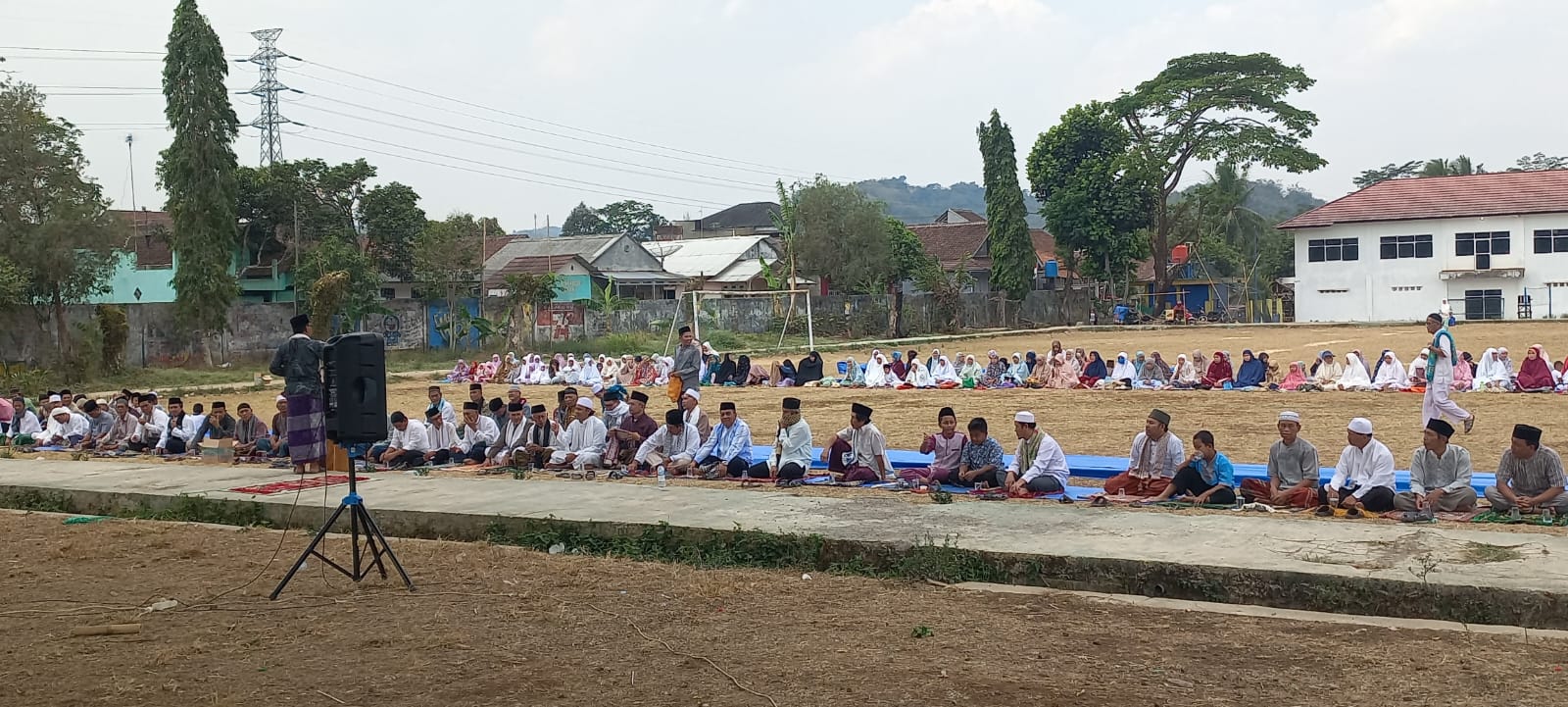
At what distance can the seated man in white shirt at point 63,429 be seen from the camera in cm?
1747

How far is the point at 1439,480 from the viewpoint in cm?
927

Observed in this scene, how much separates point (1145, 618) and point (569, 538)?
14.4 feet

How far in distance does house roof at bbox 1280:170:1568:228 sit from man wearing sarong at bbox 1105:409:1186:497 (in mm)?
42912

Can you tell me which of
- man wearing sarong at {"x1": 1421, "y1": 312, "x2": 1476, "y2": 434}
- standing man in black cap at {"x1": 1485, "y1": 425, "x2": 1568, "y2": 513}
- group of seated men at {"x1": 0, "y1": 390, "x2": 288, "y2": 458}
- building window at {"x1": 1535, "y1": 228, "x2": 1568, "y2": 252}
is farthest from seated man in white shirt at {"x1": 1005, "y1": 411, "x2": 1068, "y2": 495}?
building window at {"x1": 1535, "y1": 228, "x2": 1568, "y2": 252}

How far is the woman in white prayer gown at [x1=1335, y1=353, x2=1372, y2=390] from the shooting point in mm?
20783

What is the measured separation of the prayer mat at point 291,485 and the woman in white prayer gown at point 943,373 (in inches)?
565

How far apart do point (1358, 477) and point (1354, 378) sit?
41.0ft

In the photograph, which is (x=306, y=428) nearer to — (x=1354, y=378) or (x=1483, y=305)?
(x=1354, y=378)

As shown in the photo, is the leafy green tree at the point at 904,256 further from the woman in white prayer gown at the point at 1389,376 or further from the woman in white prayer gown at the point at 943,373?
the woman in white prayer gown at the point at 1389,376

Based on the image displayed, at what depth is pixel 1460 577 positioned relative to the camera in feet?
21.9

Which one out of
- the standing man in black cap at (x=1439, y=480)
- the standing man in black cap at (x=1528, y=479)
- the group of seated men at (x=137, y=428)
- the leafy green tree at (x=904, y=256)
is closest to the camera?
the standing man in black cap at (x=1528, y=479)

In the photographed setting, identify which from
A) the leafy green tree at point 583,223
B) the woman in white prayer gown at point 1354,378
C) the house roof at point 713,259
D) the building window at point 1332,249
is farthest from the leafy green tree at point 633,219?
the woman in white prayer gown at point 1354,378

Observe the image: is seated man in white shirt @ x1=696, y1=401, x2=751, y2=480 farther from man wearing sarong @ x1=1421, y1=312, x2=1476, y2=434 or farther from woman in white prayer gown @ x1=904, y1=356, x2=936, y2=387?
woman in white prayer gown @ x1=904, y1=356, x2=936, y2=387

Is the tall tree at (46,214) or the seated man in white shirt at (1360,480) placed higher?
the tall tree at (46,214)
